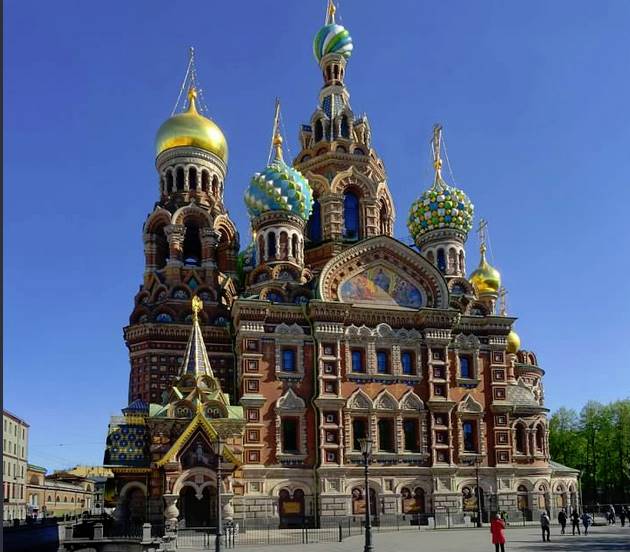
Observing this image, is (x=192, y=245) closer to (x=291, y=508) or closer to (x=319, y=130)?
(x=319, y=130)

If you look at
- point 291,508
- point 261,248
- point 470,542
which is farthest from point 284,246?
point 470,542

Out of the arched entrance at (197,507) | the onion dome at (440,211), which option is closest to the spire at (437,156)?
the onion dome at (440,211)

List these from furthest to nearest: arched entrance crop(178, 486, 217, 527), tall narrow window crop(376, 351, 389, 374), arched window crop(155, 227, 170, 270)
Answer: arched window crop(155, 227, 170, 270) → tall narrow window crop(376, 351, 389, 374) → arched entrance crop(178, 486, 217, 527)

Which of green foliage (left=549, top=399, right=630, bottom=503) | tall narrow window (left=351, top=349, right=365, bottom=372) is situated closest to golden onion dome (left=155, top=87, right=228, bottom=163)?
tall narrow window (left=351, top=349, right=365, bottom=372)

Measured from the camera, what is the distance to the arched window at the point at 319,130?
42.1 meters

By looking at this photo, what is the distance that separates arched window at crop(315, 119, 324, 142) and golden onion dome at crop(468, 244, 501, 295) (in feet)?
37.2

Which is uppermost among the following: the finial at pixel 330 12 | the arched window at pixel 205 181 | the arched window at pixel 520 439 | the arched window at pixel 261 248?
the finial at pixel 330 12

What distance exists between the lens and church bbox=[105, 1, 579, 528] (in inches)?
1214

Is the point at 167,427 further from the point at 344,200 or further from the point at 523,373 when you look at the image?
the point at 523,373

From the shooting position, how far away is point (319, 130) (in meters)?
42.3

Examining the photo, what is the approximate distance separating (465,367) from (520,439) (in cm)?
466

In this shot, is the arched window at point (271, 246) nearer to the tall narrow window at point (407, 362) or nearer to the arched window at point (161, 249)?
the arched window at point (161, 249)

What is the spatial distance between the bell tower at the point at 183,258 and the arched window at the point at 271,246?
4.08m

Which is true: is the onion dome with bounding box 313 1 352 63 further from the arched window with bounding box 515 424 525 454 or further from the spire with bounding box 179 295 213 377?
the arched window with bounding box 515 424 525 454
